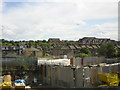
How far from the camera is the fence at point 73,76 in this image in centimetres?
443

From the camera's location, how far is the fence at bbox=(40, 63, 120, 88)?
4.43 m

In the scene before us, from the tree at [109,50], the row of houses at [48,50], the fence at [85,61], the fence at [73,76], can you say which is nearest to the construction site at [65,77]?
the fence at [73,76]

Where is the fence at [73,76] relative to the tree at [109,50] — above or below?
below

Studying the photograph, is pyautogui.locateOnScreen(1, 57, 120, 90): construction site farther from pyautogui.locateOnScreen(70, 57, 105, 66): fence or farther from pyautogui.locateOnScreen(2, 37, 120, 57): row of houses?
pyautogui.locateOnScreen(2, 37, 120, 57): row of houses

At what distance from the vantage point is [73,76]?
457 centimetres

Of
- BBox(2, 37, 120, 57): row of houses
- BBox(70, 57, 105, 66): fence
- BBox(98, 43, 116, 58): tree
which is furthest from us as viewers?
BBox(2, 37, 120, 57): row of houses

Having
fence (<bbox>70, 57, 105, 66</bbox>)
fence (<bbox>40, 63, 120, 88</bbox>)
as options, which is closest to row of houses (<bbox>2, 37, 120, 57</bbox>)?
fence (<bbox>70, 57, 105, 66</bbox>)

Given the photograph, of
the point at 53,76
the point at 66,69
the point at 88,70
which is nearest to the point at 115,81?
the point at 88,70

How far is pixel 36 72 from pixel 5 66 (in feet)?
4.87

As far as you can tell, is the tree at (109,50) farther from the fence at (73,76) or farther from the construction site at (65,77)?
the fence at (73,76)

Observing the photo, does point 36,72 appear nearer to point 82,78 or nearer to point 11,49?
point 82,78

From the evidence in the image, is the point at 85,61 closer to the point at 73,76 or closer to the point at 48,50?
the point at 73,76

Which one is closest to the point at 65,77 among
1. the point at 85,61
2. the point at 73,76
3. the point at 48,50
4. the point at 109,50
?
the point at 73,76

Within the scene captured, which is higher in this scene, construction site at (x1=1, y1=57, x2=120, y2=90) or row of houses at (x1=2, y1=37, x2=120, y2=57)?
row of houses at (x1=2, y1=37, x2=120, y2=57)
